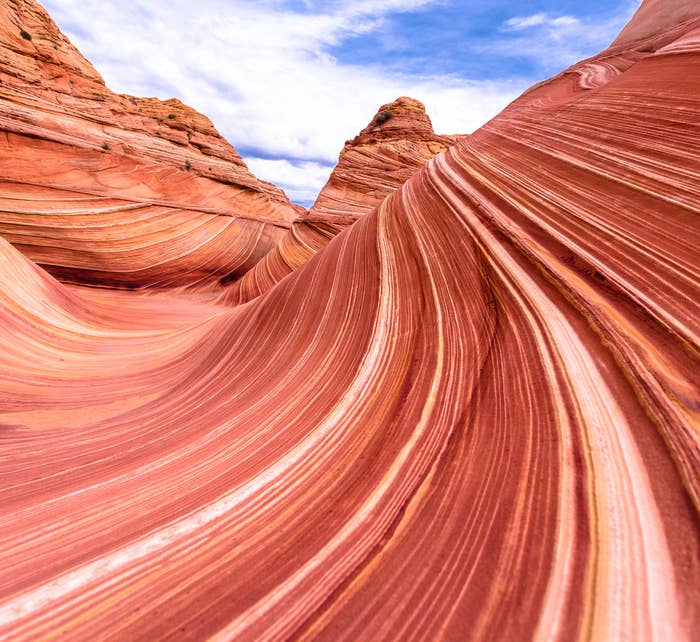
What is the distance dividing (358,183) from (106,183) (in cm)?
551

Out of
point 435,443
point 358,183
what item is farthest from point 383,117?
point 435,443

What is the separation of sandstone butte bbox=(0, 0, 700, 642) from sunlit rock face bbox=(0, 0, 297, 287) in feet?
16.3

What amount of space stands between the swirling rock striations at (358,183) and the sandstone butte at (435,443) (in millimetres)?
4918

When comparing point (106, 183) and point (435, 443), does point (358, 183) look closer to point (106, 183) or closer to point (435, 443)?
point (106, 183)

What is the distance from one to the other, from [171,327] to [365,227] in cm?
304

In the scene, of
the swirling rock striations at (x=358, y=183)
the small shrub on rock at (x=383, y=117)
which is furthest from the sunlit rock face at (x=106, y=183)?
the small shrub on rock at (x=383, y=117)

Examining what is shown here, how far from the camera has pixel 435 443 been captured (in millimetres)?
1043

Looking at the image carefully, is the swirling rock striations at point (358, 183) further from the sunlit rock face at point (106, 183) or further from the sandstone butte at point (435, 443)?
the sandstone butte at point (435, 443)

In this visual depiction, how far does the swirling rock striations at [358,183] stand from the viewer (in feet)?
23.8

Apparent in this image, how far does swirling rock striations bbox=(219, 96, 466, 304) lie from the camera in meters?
7.26

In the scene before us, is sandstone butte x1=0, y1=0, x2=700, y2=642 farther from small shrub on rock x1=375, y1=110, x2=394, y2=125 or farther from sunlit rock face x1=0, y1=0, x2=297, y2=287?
small shrub on rock x1=375, y1=110, x2=394, y2=125

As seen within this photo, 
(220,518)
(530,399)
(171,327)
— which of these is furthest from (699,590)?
(171,327)

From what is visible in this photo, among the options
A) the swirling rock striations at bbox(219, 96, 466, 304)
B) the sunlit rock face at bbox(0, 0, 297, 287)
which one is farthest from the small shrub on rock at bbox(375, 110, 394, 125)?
the sunlit rock face at bbox(0, 0, 297, 287)

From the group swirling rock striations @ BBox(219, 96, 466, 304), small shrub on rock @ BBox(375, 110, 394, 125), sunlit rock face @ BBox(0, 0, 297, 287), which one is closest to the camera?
sunlit rock face @ BBox(0, 0, 297, 287)
